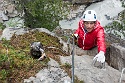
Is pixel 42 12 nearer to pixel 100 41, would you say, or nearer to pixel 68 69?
pixel 100 41

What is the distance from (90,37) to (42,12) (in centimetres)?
246

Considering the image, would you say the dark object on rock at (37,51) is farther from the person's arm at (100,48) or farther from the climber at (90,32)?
the climber at (90,32)

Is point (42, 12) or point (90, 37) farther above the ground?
point (42, 12)

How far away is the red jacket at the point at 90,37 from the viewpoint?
5.59 m

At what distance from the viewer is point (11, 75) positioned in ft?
13.7

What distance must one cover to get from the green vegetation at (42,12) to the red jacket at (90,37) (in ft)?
6.81

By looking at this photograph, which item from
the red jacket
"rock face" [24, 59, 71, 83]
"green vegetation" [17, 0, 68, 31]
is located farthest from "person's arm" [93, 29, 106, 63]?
"green vegetation" [17, 0, 68, 31]

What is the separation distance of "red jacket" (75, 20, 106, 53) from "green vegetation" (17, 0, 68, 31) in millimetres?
2077

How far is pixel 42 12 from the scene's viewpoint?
7.98 metres

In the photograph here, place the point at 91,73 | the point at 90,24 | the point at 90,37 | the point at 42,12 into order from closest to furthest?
the point at 91,73 < the point at 90,24 < the point at 90,37 < the point at 42,12

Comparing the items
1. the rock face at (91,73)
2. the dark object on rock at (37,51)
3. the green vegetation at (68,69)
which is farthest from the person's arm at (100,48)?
the dark object on rock at (37,51)

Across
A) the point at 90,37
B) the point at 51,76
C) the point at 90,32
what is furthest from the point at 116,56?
the point at 51,76

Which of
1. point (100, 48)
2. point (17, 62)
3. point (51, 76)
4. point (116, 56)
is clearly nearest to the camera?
point (51, 76)

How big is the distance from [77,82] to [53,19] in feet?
14.2
